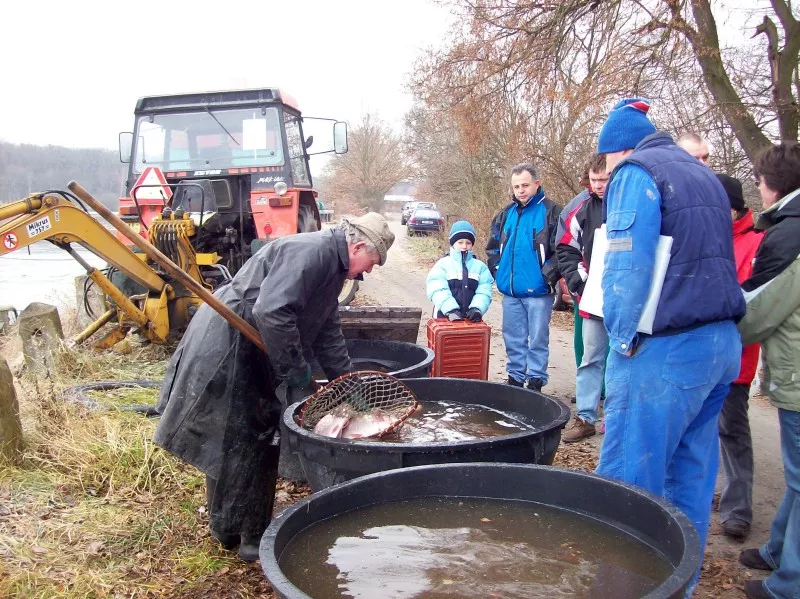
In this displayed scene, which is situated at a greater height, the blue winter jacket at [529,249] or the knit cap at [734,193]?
the knit cap at [734,193]

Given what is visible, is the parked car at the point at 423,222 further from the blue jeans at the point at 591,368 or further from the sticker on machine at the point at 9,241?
the sticker on machine at the point at 9,241

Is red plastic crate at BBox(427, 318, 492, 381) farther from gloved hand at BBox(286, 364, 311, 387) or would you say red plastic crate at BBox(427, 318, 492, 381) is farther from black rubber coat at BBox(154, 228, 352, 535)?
gloved hand at BBox(286, 364, 311, 387)

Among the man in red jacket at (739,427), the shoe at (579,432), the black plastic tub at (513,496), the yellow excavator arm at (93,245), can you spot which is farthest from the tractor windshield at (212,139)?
the black plastic tub at (513,496)

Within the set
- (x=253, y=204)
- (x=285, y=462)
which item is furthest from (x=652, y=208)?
(x=253, y=204)

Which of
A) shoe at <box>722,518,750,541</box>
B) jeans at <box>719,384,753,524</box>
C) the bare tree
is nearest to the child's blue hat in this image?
jeans at <box>719,384,753,524</box>

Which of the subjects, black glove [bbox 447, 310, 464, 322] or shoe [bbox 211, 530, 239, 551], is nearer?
shoe [bbox 211, 530, 239, 551]

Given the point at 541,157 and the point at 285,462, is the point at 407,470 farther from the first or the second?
the point at 541,157

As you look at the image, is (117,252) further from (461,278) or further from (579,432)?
(579,432)

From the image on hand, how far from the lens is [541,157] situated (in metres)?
11.4

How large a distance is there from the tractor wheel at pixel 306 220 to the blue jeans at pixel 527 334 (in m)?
3.34

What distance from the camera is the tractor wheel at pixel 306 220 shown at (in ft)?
26.3

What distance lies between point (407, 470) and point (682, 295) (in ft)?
3.90

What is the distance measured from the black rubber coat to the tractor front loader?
1532 mm

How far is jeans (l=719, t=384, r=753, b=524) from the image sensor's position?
134 inches
